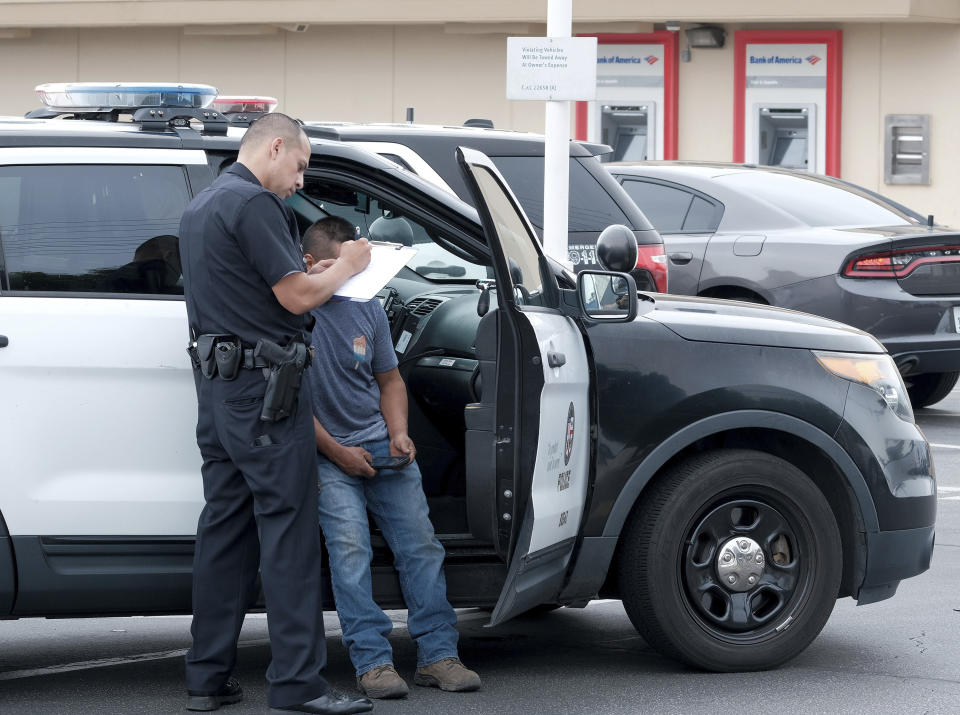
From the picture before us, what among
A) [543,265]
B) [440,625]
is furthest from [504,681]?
[543,265]

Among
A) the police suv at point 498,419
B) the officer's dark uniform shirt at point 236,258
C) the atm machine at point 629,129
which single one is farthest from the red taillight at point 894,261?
the atm machine at point 629,129

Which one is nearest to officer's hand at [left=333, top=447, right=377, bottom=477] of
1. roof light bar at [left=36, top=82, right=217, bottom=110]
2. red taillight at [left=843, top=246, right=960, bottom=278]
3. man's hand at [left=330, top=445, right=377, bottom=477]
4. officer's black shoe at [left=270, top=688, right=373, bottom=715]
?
man's hand at [left=330, top=445, right=377, bottom=477]

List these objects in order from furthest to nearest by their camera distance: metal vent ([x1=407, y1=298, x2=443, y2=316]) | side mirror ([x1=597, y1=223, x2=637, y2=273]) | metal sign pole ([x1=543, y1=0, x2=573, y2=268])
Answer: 1. metal sign pole ([x1=543, y1=0, x2=573, y2=268])
2. side mirror ([x1=597, y1=223, x2=637, y2=273])
3. metal vent ([x1=407, y1=298, x2=443, y2=316])

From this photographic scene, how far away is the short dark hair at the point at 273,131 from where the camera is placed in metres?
4.63

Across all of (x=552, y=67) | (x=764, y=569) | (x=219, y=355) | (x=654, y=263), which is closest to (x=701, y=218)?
(x=654, y=263)

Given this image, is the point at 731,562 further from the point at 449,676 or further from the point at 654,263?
the point at 654,263

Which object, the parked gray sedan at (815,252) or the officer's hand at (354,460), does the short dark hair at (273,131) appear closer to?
the officer's hand at (354,460)

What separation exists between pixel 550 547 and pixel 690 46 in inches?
604

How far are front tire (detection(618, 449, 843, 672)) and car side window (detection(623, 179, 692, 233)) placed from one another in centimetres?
620

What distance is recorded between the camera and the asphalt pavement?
4973mm

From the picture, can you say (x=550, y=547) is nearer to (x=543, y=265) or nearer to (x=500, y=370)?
(x=500, y=370)

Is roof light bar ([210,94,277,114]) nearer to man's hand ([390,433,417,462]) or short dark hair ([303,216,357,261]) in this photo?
short dark hair ([303,216,357,261])

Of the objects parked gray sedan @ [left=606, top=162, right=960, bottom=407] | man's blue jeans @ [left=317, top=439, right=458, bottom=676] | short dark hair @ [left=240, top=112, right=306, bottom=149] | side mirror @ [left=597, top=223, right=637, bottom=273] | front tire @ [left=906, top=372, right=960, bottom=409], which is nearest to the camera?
short dark hair @ [left=240, top=112, right=306, bottom=149]

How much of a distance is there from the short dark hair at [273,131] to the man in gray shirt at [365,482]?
379 millimetres
